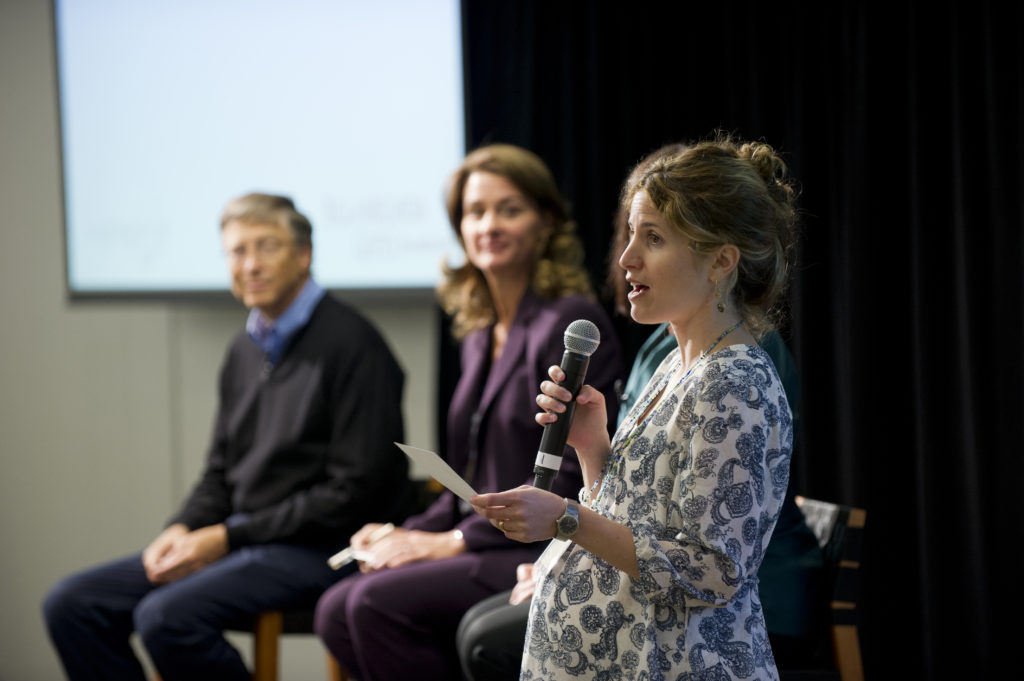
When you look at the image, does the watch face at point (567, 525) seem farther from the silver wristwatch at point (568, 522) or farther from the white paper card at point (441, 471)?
the white paper card at point (441, 471)

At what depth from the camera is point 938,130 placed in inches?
104

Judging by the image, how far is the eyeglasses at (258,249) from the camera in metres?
2.53

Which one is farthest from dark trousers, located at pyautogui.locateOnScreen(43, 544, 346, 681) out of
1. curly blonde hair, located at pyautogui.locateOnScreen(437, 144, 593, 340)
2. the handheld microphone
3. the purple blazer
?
the handheld microphone

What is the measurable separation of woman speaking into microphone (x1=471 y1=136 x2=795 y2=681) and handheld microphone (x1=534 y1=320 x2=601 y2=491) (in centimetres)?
2

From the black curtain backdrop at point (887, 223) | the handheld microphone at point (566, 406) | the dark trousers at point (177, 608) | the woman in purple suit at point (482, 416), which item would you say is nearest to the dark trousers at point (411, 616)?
the woman in purple suit at point (482, 416)

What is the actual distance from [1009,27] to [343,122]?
1993 millimetres

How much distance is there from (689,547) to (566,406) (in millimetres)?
231

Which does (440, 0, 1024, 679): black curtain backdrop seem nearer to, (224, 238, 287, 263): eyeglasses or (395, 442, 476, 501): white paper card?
(224, 238, 287, 263): eyeglasses

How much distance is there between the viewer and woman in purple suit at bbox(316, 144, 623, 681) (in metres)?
2.04

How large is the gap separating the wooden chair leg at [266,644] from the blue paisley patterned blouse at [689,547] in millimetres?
1184

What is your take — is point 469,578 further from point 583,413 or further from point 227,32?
point 227,32

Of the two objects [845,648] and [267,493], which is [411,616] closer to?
[267,493]

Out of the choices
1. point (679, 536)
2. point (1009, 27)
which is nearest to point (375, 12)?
point (1009, 27)

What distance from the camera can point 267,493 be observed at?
2430 millimetres
